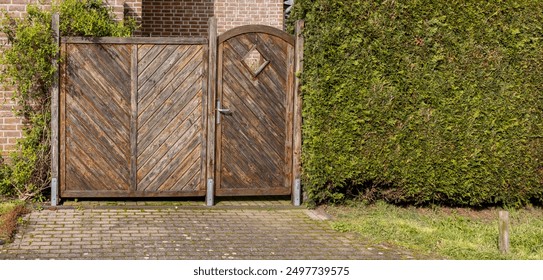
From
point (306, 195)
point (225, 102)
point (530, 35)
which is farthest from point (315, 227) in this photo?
point (530, 35)

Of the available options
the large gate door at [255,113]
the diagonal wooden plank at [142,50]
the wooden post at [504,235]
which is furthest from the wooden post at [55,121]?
the wooden post at [504,235]

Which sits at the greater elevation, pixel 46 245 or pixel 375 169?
pixel 375 169

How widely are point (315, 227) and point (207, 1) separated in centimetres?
728

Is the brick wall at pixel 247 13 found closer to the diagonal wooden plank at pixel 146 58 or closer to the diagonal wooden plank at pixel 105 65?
the diagonal wooden plank at pixel 146 58

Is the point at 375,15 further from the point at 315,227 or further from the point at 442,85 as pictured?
the point at 315,227

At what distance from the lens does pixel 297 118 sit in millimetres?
9781

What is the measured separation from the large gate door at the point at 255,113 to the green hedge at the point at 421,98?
369 mm

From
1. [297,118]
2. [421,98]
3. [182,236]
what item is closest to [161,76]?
[297,118]

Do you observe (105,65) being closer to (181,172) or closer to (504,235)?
(181,172)

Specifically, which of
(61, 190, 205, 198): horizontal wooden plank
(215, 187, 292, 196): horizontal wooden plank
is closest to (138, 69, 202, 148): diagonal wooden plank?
(61, 190, 205, 198): horizontal wooden plank

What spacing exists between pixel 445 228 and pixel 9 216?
515 cm

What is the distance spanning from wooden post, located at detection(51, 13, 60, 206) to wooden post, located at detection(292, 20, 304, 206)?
10.2 ft

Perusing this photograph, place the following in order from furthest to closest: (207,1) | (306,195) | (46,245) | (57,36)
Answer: (207,1) → (306,195) → (57,36) → (46,245)

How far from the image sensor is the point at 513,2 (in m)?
9.69
